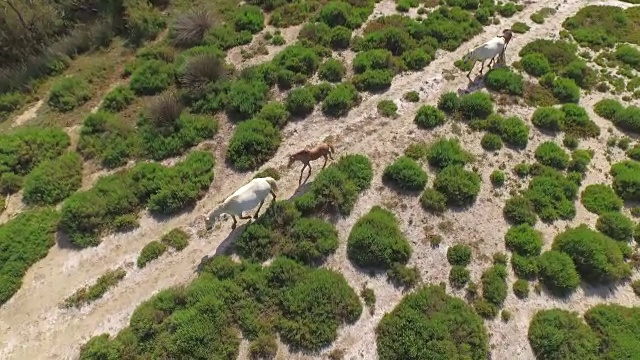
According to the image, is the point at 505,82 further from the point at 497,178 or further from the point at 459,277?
the point at 459,277

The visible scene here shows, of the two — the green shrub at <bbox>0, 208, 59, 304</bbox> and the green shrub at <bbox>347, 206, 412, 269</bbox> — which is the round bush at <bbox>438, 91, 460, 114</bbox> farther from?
the green shrub at <bbox>0, 208, 59, 304</bbox>

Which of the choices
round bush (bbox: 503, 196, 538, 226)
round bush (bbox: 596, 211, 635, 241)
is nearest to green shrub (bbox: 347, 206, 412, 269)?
round bush (bbox: 503, 196, 538, 226)

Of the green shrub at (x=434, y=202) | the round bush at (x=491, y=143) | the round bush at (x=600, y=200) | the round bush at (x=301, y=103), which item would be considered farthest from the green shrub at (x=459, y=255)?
the round bush at (x=301, y=103)

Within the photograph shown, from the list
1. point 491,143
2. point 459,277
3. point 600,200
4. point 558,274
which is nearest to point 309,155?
point 459,277

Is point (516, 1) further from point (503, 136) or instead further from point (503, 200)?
point (503, 200)

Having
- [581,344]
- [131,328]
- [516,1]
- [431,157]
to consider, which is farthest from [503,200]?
[516,1]

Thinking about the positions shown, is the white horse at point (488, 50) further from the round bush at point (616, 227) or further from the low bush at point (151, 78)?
the low bush at point (151, 78)
